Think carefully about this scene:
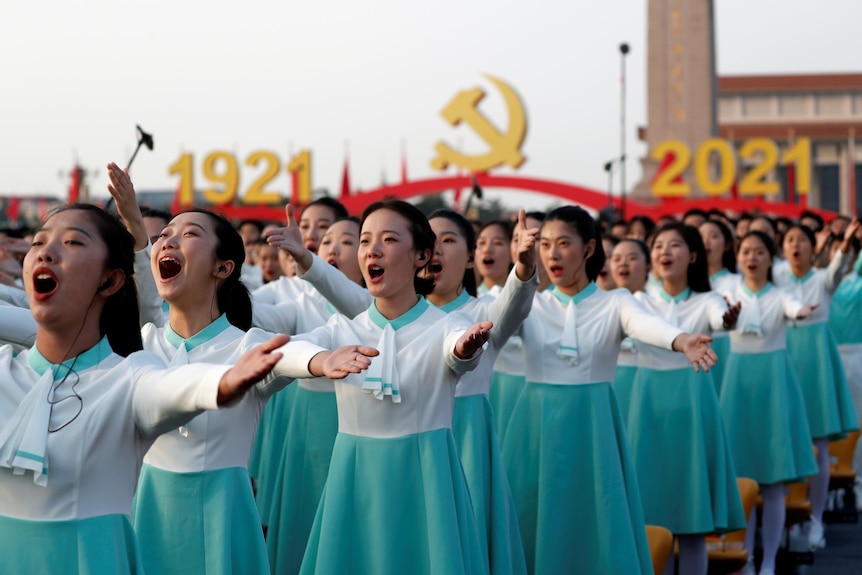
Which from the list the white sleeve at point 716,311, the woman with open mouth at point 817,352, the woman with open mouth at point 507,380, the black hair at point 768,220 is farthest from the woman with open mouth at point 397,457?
the black hair at point 768,220

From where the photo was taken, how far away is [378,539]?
4.32 meters

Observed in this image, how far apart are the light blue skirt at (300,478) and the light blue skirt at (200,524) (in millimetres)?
1966

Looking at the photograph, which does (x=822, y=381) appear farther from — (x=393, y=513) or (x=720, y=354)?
(x=393, y=513)

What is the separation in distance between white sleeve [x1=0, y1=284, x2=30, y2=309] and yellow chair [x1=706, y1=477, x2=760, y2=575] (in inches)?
152

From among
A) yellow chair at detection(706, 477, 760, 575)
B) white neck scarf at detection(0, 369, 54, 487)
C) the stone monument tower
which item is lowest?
yellow chair at detection(706, 477, 760, 575)

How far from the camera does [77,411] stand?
3.03 meters

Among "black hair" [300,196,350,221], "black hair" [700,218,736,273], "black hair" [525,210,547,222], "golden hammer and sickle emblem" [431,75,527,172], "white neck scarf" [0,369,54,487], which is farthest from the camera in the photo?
"golden hammer and sickle emblem" [431,75,527,172]

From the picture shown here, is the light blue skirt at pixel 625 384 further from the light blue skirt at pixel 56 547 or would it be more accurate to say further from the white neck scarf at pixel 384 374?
the light blue skirt at pixel 56 547

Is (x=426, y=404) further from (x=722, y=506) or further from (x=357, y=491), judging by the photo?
(x=722, y=506)

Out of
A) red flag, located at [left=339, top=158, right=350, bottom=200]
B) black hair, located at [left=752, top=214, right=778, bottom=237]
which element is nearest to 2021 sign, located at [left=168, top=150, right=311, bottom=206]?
red flag, located at [left=339, top=158, right=350, bottom=200]

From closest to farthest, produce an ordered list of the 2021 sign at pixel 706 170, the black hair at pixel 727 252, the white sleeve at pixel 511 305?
1. the white sleeve at pixel 511 305
2. the black hair at pixel 727 252
3. the 2021 sign at pixel 706 170

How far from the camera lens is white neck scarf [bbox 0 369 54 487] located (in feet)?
9.66

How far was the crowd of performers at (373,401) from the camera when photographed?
3.04 meters

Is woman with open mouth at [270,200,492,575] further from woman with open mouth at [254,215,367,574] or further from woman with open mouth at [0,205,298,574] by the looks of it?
woman with open mouth at [254,215,367,574]
